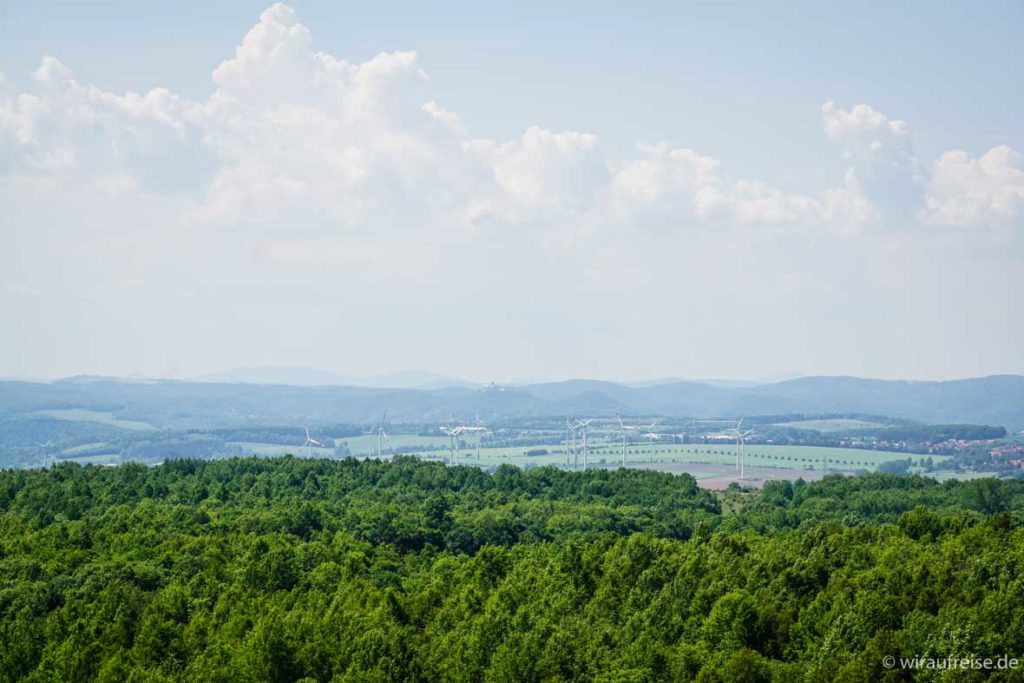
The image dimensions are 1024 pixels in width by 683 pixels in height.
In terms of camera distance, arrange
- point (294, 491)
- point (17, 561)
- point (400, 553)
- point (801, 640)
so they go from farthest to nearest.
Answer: point (294, 491)
point (400, 553)
point (17, 561)
point (801, 640)

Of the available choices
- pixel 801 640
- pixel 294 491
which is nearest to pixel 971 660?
pixel 801 640

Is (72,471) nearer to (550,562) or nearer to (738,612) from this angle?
(550,562)

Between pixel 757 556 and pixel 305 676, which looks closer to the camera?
pixel 305 676

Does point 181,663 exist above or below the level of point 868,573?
below

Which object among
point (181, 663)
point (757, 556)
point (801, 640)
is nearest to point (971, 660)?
point (801, 640)

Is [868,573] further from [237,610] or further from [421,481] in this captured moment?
[421,481]

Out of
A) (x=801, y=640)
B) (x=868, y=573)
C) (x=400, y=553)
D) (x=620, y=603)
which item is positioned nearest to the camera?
(x=801, y=640)
